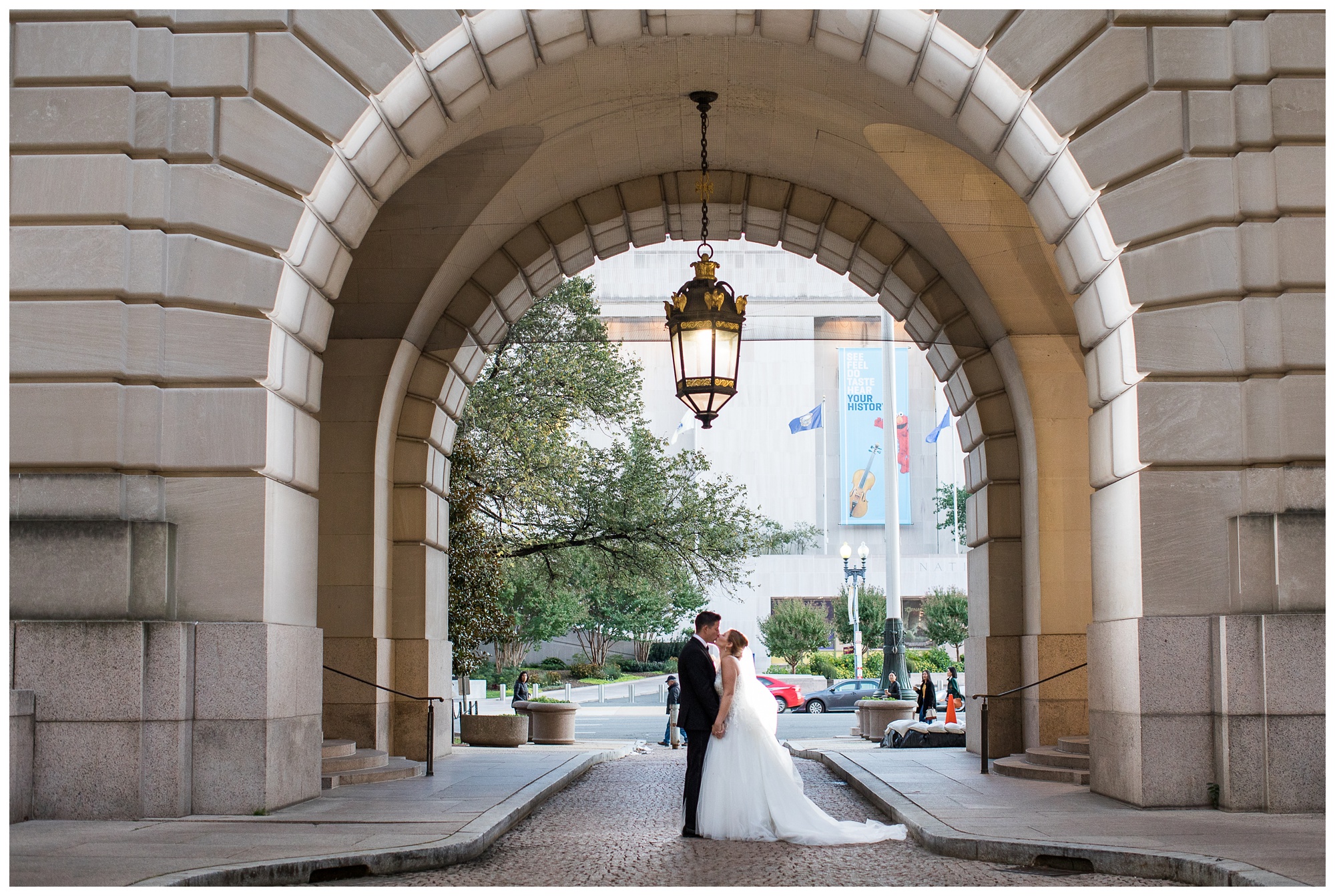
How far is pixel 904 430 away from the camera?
246 feet

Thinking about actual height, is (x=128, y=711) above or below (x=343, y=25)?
below

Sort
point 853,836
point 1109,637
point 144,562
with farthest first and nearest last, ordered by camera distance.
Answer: point 1109,637 → point 144,562 → point 853,836

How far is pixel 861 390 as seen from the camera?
246 feet

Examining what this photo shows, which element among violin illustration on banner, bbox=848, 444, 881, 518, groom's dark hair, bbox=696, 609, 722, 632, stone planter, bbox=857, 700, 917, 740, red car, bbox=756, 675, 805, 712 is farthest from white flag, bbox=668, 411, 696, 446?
groom's dark hair, bbox=696, 609, 722, 632

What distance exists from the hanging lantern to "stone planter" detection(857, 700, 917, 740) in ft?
39.5

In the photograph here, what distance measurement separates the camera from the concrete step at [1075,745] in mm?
13961

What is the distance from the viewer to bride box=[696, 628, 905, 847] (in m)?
9.79

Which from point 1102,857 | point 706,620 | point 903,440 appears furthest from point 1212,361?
point 903,440

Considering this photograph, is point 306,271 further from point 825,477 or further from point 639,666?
point 825,477

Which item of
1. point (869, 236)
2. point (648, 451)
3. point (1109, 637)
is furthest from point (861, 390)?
point (1109, 637)

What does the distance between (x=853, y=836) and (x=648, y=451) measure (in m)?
18.0

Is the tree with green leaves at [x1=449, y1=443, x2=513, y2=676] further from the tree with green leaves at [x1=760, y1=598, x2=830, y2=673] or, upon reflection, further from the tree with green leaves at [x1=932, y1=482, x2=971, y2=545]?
the tree with green leaves at [x1=932, y1=482, x2=971, y2=545]

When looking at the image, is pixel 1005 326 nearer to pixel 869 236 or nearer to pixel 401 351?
pixel 869 236

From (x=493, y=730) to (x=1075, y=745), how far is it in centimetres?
1196
